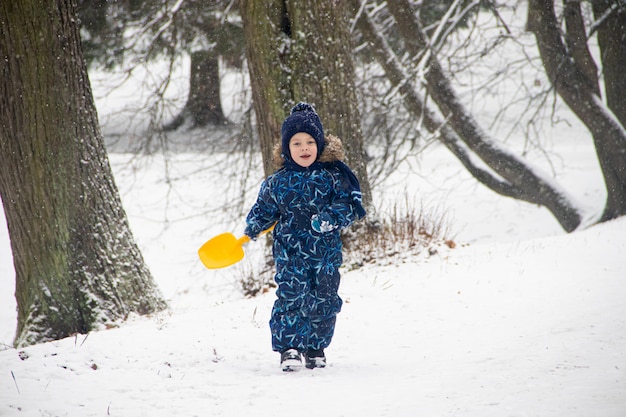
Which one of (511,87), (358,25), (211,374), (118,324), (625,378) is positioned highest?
(511,87)

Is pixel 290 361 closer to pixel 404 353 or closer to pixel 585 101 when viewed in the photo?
pixel 404 353

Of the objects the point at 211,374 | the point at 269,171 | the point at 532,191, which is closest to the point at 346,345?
the point at 211,374

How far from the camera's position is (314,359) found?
3.49 m

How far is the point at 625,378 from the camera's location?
2.92 m

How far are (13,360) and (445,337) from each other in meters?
2.70

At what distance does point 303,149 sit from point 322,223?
0.49m

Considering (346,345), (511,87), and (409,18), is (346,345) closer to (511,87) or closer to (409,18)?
(409,18)

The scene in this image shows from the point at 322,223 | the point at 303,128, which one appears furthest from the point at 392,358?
the point at 303,128

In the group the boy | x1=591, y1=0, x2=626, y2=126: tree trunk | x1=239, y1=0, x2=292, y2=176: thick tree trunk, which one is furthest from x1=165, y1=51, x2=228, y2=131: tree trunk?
the boy

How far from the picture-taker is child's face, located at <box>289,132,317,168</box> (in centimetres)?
351

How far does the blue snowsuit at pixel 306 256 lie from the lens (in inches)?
137

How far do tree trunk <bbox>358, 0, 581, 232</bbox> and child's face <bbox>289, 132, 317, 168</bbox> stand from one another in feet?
17.1

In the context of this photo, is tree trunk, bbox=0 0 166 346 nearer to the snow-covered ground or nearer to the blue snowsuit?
the snow-covered ground

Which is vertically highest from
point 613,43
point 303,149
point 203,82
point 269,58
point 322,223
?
point 203,82
